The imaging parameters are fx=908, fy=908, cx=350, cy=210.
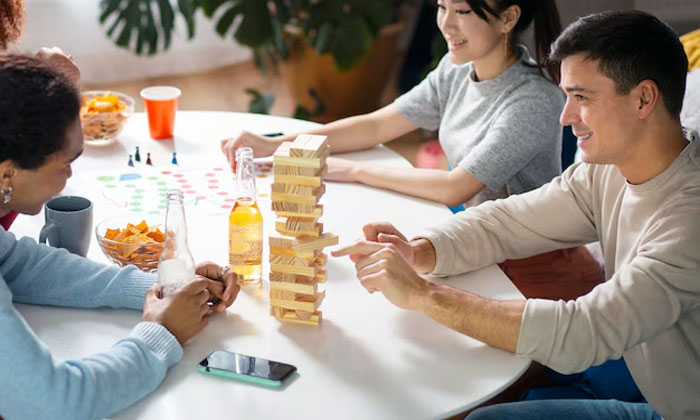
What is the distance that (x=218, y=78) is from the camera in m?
5.05

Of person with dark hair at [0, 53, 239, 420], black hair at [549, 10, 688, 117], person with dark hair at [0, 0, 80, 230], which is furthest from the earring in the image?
black hair at [549, 10, 688, 117]

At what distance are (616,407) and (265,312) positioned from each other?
2.10 feet

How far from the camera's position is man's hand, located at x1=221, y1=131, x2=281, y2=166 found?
6.94ft

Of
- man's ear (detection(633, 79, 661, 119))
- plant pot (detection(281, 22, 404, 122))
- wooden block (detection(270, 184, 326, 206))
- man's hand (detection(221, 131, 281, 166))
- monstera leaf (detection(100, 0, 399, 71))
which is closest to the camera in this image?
wooden block (detection(270, 184, 326, 206))

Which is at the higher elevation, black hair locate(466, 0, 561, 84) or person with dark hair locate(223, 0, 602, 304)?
black hair locate(466, 0, 561, 84)

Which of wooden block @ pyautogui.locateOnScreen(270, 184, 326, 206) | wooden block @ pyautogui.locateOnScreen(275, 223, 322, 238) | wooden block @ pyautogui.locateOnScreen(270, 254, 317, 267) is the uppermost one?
wooden block @ pyautogui.locateOnScreen(270, 184, 326, 206)

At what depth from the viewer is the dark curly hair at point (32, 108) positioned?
1210mm

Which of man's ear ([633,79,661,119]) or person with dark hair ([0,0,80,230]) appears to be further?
person with dark hair ([0,0,80,230])

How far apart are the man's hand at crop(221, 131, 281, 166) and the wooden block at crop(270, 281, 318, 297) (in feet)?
2.35

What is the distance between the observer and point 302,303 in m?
1.43

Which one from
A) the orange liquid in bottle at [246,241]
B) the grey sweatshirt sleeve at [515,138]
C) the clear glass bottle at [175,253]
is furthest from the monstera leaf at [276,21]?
the clear glass bottle at [175,253]

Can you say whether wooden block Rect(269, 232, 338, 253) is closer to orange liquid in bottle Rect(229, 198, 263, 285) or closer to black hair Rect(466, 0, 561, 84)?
orange liquid in bottle Rect(229, 198, 263, 285)

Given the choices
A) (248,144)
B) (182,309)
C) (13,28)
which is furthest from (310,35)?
(182,309)

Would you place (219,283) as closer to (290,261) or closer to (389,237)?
(290,261)
